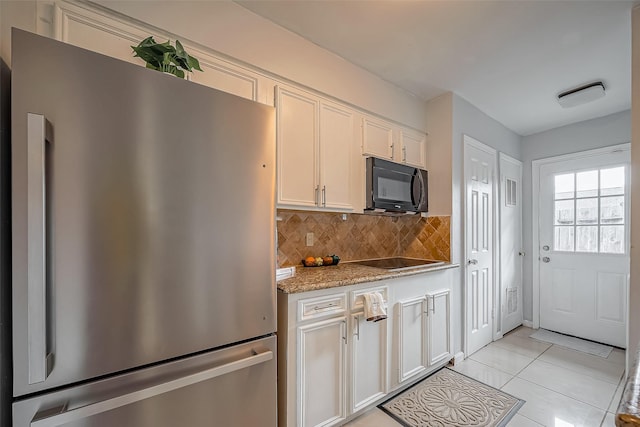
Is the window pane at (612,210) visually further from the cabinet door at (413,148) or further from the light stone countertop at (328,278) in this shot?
the light stone countertop at (328,278)

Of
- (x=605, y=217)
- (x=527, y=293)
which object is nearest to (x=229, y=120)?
(x=605, y=217)

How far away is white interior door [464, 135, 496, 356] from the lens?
271 centimetres

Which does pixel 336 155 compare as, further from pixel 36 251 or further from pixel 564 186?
pixel 564 186

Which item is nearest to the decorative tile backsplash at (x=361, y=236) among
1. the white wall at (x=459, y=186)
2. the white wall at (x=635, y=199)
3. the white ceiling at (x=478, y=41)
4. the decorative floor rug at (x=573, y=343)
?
the white wall at (x=459, y=186)

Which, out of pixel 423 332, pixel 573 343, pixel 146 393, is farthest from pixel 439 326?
pixel 146 393

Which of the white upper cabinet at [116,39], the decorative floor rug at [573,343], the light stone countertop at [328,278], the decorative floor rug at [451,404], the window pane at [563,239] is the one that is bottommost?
the decorative floor rug at [573,343]

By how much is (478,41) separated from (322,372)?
2.43 m

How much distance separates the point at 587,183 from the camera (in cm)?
315

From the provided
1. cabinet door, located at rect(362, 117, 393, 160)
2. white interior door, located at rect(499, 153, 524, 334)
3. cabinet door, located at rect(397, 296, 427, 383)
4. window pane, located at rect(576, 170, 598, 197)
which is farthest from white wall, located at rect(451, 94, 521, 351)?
window pane, located at rect(576, 170, 598, 197)

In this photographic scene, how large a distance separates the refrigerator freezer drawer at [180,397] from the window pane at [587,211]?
3.88 m

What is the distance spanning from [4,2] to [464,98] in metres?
3.17

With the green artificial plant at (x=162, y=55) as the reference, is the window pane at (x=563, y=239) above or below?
below

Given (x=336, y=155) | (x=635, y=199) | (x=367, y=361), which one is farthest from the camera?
(x=336, y=155)

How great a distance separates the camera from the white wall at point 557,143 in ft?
9.71
